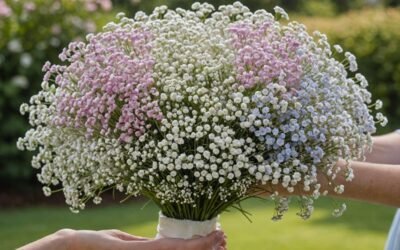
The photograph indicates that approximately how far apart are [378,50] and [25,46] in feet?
15.5

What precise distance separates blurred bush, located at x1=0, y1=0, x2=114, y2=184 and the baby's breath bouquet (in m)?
6.87

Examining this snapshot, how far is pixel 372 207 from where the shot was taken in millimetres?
9477

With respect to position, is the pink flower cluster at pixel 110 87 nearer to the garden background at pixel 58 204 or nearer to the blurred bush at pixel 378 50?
the garden background at pixel 58 204

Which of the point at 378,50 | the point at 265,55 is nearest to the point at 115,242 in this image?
the point at 265,55

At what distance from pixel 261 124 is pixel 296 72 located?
0.18 m

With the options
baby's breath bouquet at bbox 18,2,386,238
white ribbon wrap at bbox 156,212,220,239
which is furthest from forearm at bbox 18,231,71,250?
white ribbon wrap at bbox 156,212,220,239

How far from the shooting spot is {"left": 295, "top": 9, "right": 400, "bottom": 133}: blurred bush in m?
11.9

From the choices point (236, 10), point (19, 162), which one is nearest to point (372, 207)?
point (19, 162)

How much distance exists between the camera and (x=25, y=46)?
9.72 m

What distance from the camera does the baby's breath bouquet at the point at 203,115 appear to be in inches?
97.8

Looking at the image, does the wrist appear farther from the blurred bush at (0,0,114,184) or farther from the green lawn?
the blurred bush at (0,0,114,184)

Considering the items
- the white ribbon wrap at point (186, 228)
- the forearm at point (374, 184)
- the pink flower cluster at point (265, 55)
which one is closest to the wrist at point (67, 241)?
the white ribbon wrap at point (186, 228)

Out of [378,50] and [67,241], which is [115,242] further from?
[378,50]

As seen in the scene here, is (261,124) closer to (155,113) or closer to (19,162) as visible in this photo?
(155,113)
